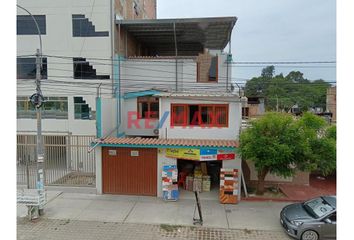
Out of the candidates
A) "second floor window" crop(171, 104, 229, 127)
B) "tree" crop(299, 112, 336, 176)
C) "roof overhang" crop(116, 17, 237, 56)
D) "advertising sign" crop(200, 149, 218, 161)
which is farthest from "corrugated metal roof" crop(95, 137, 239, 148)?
"roof overhang" crop(116, 17, 237, 56)

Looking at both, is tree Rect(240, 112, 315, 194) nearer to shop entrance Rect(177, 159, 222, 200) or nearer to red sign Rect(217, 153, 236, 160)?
red sign Rect(217, 153, 236, 160)

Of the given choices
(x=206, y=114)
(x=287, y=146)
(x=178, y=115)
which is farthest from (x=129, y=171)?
(x=287, y=146)

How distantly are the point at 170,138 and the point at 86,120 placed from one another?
7075 mm

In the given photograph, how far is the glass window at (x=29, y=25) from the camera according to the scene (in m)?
17.6

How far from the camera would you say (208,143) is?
1259 centimetres

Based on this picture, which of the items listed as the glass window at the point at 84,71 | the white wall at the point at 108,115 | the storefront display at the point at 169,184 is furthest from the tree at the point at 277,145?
the glass window at the point at 84,71

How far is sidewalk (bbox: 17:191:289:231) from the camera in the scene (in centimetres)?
1017

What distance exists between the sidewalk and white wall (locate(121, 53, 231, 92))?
314 inches

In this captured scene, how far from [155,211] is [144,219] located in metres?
0.83

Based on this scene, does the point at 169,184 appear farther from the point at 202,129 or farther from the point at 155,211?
the point at 202,129

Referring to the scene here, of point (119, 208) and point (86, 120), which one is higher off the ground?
point (86, 120)

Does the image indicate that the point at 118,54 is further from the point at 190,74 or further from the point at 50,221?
the point at 50,221

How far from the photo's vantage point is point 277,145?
1045cm

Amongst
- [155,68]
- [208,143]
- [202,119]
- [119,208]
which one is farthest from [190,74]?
[119,208]
